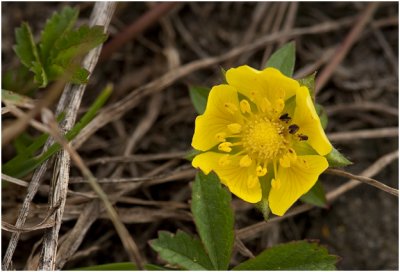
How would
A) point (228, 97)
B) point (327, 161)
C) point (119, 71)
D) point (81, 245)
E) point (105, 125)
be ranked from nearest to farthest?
point (327, 161) → point (228, 97) → point (81, 245) → point (105, 125) → point (119, 71)

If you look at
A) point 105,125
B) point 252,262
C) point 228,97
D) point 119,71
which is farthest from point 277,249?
point 119,71

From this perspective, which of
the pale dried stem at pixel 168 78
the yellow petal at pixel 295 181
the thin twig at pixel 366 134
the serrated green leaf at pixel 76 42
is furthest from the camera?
the thin twig at pixel 366 134

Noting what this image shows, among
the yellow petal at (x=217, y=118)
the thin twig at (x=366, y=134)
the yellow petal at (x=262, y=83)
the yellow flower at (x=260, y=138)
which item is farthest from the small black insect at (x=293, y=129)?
the thin twig at (x=366, y=134)

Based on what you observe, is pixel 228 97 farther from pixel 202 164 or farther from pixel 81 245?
pixel 81 245

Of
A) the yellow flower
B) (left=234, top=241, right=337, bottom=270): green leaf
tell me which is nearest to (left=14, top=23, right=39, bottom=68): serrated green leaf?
the yellow flower

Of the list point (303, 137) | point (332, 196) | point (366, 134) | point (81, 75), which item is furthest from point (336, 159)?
point (81, 75)

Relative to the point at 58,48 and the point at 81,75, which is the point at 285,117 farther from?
the point at 58,48

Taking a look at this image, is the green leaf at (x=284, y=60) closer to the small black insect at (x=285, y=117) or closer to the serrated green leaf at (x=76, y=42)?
the small black insect at (x=285, y=117)
